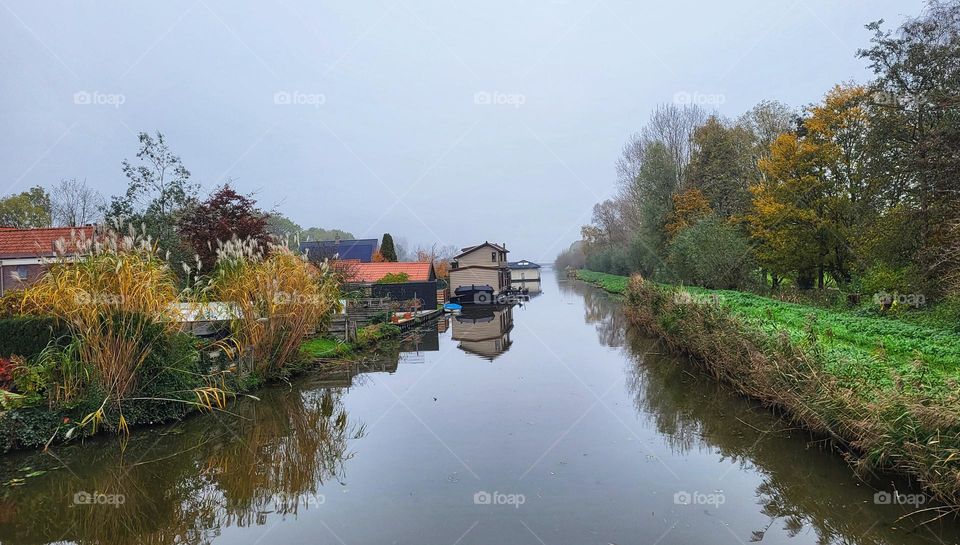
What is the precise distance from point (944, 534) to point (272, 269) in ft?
32.0

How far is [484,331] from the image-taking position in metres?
19.3

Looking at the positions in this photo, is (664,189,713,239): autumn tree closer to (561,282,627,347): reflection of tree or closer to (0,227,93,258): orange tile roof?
(561,282,627,347): reflection of tree

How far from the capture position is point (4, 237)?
1762 cm

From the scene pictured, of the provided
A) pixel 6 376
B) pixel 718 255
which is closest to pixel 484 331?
pixel 718 255

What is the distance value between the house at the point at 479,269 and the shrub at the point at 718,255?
512 inches

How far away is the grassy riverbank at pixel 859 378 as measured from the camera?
4.79 metres

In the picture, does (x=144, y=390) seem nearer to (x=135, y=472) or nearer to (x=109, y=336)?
(x=109, y=336)

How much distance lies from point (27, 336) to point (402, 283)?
62.2 feet

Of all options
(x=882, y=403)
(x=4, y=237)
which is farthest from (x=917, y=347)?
(x=4, y=237)

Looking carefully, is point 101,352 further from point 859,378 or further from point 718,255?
point 718,255

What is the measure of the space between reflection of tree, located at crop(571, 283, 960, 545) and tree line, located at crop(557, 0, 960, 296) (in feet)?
15.7

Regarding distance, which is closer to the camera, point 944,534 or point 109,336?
point 944,534

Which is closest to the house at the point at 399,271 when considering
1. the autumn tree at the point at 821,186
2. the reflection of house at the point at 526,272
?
the autumn tree at the point at 821,186

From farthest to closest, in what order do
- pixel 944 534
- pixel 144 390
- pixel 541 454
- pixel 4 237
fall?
pixel 4 237
pixel 144 390
pixel 541 454
pixel 944 534
